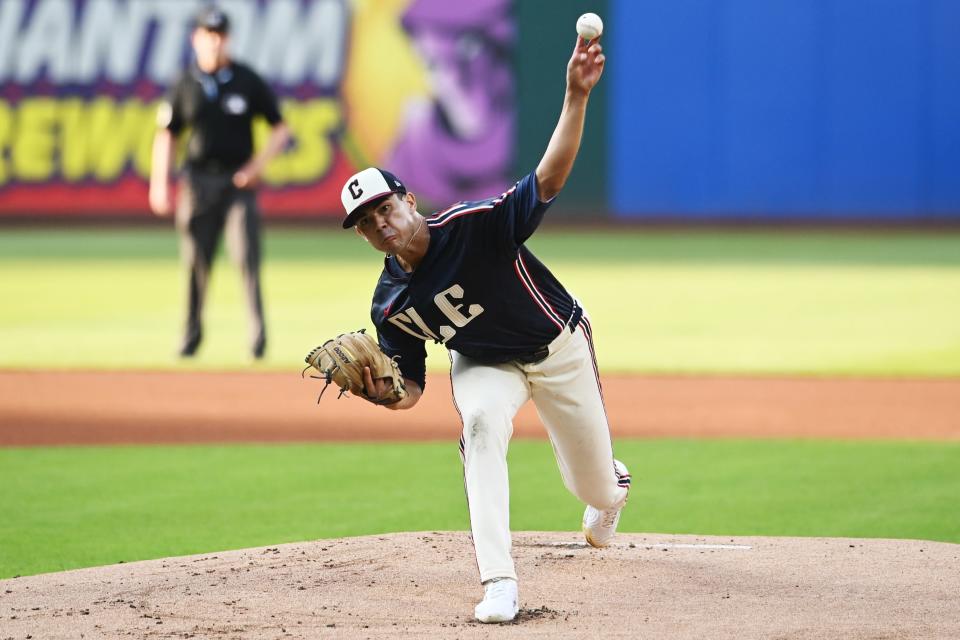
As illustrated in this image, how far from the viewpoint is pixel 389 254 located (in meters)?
5.59

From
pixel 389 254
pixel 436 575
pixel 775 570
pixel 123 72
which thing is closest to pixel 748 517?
pixel 775 570

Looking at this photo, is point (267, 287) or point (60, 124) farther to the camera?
point (60, 124)

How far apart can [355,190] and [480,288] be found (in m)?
0.59

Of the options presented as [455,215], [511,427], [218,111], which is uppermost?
[455,215]

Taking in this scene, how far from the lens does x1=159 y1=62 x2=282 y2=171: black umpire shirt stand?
12164 millimetres

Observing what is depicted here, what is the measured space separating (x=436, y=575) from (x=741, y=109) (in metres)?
23.1

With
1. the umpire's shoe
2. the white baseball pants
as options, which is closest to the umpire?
the umpire's shoe

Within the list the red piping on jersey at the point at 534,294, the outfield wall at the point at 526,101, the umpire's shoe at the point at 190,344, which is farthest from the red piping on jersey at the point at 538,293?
the outfield wall at the point at 526,101

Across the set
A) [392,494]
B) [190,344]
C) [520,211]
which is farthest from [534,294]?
[190,344]

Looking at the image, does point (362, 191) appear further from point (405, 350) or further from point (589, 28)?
point (589, 28)

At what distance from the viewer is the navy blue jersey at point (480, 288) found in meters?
5.40

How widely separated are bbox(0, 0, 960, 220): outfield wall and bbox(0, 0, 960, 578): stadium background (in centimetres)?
5

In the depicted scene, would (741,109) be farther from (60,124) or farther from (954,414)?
(954,414)

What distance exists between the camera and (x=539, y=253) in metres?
22.7
